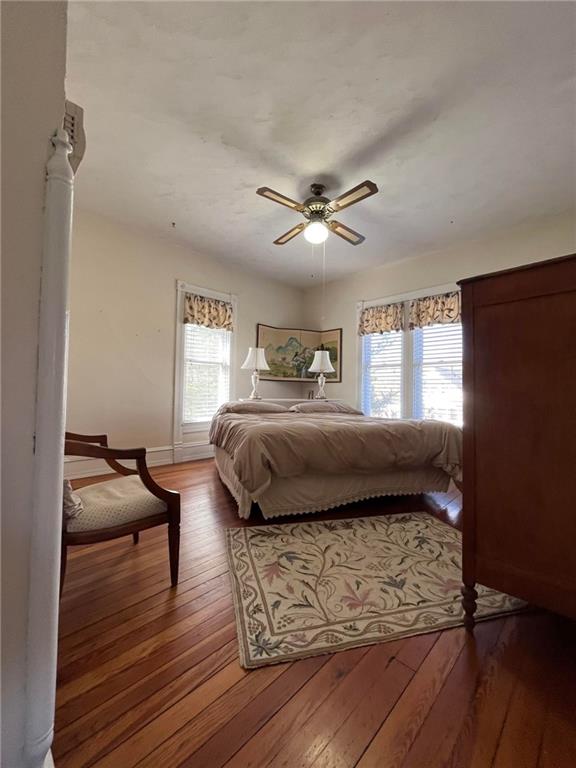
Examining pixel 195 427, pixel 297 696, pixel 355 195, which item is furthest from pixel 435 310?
pixel 297 696

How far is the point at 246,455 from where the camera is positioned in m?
2.13

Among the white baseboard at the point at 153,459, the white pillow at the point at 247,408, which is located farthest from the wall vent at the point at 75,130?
the white pillow at the point at 247,408

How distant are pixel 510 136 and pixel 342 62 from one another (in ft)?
4.48

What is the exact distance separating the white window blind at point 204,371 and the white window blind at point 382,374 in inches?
83.9

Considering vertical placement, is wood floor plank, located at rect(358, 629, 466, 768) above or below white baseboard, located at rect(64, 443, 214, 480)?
below

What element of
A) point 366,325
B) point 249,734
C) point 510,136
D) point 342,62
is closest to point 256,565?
point 249,734

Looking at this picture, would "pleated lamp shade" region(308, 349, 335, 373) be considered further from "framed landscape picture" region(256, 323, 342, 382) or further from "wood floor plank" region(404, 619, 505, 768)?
"wood floor plank" region(404, 619, 505, 768)

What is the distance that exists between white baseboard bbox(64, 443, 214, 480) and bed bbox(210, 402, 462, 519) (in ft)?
4.57

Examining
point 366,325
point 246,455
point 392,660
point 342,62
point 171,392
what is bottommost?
point 392,660

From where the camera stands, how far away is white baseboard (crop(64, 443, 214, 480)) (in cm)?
321

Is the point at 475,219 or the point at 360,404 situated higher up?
the point at 475,219

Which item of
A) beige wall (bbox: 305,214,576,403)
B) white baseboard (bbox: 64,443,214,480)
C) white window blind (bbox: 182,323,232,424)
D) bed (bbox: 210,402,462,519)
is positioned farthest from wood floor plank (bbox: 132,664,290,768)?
beige wall (bbox: 305,214,576,403)

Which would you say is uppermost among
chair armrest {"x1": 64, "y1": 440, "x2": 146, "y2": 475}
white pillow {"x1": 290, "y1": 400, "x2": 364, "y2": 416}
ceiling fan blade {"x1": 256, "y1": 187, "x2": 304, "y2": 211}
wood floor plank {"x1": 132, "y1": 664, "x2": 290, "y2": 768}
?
ceiling fan blade {"x1": 256, "y1": 187, "x2": 304, "y2": 211}

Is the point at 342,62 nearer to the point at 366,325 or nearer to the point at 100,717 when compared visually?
the point at 100,717
